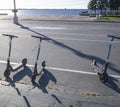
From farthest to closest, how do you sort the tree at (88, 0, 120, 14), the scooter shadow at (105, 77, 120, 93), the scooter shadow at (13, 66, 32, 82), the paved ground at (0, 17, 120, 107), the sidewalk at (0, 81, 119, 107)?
the tree at (88, 0, 120, 14)
the scooter shadow at (13, 66, 32, 82)
the scooter shadow at (105, 77, 120, 93)
the paved ground at (0, 17, 120, 107)
the sidewalk at (0, 81, 119, 107)

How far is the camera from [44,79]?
8.90 m

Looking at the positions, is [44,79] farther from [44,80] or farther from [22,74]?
[22,74]

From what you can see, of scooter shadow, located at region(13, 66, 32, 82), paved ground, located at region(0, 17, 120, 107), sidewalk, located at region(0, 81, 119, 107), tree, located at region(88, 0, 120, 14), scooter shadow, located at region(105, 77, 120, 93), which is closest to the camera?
sidewalk, located at region(0, 81, 119, 107)

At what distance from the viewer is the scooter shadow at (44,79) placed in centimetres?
807

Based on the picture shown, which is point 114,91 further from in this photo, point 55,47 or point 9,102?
point 55,47

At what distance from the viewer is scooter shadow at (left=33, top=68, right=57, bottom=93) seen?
8.07 metres

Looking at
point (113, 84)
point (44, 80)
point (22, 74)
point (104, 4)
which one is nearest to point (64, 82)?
point (44, 80)

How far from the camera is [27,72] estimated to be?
962 cm

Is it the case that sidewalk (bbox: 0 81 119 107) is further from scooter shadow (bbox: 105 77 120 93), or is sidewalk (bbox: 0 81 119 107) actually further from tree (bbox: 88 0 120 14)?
tree (bbox: 88 0 120 14)

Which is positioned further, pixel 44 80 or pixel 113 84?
pixel 44 80

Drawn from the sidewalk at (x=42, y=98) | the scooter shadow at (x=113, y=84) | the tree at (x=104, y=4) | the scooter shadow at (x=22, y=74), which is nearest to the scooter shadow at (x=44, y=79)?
the sidewalk at (x=42, y=98)

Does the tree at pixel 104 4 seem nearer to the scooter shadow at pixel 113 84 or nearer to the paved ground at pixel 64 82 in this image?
the paved ground at pixel 64 82

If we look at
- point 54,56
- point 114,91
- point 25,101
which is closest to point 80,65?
point 54,56

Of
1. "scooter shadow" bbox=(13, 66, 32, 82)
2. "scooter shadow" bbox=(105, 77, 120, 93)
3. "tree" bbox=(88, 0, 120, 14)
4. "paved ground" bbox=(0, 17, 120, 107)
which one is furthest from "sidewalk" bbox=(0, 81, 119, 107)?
"tree" bbox=(88, 0, 120, 14)
